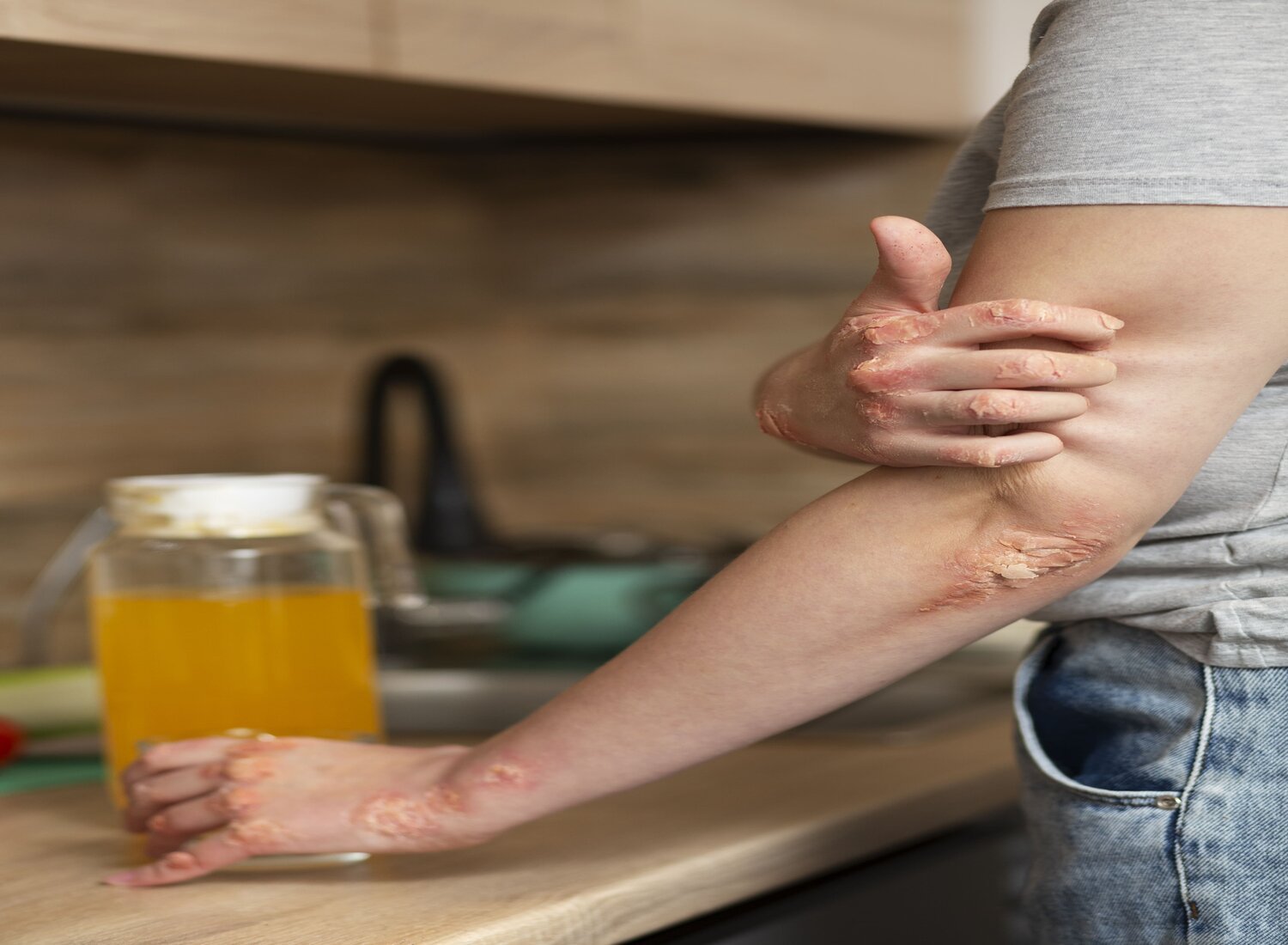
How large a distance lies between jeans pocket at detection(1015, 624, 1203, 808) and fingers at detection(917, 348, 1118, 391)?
0.63ft

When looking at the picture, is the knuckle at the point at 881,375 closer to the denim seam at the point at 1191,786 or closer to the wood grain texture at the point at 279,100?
the denim seam at the point at 1191,786

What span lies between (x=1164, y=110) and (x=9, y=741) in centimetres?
93

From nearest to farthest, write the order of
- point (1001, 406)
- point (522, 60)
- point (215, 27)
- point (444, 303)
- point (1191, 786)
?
point (1001, 406) → point (1191, 786) → point (215, 27) → point (522, 60) → point (444, 303)

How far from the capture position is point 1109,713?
77cm

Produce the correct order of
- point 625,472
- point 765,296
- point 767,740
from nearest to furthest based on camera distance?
1. point 767,740
2. point 765,296
3. point 625,472

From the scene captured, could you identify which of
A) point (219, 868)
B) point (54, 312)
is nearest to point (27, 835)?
point (219, 868)

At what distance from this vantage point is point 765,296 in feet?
5.79

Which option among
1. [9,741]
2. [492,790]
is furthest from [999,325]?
[9,741]

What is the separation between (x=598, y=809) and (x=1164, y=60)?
571 millimetres

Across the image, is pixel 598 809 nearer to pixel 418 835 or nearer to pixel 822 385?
pixel 418 835

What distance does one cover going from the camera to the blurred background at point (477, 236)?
1341 mm

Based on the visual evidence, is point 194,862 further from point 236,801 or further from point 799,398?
point 799,398

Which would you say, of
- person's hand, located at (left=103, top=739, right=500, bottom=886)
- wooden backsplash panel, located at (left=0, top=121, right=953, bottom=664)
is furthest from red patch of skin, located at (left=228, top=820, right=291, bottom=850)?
wooden backsplash panel, located at (left=0, top=121, right=953, bottom=664)

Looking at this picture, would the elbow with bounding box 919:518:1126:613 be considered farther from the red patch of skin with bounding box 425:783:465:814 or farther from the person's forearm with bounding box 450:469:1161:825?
the red patch of skin with bounding box 425:783:465:814
